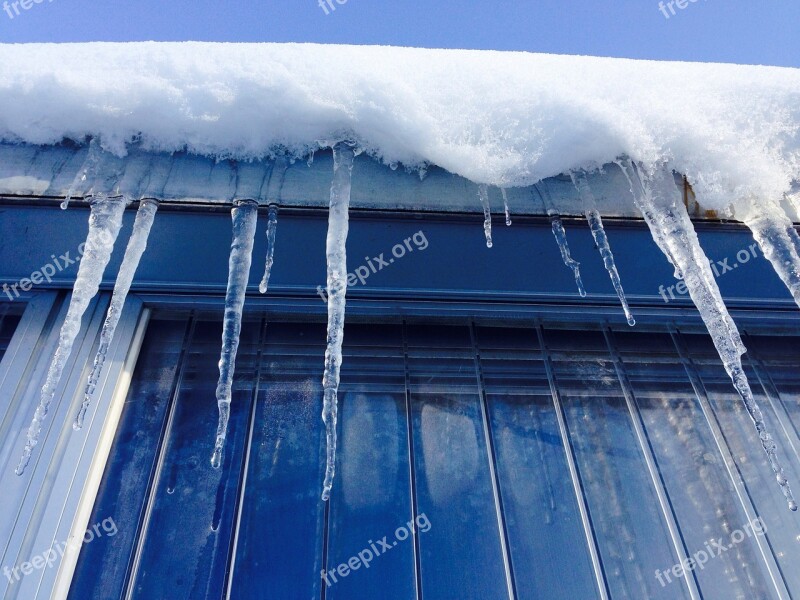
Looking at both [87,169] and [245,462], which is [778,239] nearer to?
[245,462]

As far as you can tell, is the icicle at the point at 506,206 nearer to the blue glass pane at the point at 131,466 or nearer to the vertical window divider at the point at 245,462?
the vertical window divider at the point at 245,462

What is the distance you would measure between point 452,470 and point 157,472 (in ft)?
2.26

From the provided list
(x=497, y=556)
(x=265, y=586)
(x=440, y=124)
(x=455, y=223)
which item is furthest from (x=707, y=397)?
(x=265, y=586)

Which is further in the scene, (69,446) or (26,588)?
(69,446)

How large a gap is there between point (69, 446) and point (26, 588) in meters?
0.29

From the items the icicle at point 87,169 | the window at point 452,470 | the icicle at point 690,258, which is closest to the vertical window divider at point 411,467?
the window at point 452,470

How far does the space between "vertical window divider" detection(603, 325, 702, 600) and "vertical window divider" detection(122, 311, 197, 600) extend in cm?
116

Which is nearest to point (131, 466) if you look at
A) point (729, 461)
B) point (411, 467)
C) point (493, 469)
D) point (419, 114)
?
point (411, 467)

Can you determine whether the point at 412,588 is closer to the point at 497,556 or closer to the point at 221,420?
the point at 497,556

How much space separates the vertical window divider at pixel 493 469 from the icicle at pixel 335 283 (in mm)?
401

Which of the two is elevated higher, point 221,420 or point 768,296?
point 768,296

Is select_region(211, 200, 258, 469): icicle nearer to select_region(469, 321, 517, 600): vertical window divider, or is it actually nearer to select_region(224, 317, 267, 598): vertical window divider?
select_region(224, 317, 267, 598): vertical window divider

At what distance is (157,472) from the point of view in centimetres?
133

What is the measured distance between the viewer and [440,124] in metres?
1.20
